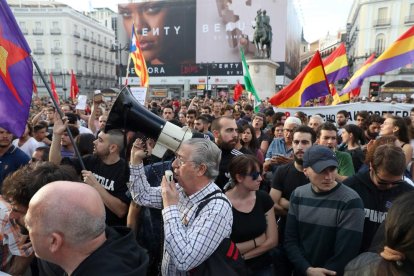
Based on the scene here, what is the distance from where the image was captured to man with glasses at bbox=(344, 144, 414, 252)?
2338 millimetres

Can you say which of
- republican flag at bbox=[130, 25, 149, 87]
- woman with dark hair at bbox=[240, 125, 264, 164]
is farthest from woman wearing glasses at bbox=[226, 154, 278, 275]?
republican flag at bbox=[130, 25, 149, 87]

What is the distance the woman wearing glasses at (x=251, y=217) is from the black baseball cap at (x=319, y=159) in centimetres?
35

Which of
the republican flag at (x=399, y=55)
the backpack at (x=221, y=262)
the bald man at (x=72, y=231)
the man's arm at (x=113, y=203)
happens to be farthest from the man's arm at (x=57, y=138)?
the republican flag at (x=399, y=55)

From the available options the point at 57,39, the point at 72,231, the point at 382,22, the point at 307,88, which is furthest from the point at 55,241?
the point at 57,39

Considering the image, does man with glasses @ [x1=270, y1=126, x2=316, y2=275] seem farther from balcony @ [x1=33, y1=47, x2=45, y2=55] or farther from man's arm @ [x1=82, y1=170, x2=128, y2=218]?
balcony @ [x1=33, y1=47, x2=45, y2=55]

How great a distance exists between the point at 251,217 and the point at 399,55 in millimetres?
5493

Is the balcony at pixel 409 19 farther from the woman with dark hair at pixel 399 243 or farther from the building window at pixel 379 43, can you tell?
the woman with dark hair at pixel 399 243

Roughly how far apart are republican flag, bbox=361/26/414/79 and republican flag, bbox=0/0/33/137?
601cm

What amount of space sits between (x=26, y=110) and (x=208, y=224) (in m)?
1.83

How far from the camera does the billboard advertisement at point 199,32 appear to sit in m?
39.2

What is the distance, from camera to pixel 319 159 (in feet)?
7.82

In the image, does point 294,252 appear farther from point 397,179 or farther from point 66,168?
point 66,168

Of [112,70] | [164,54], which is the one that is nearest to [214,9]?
[164,54]

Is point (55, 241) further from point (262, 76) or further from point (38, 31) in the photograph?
point (38, 31)
